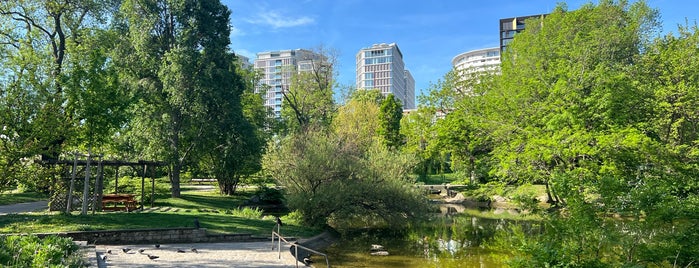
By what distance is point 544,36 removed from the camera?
1184 inches

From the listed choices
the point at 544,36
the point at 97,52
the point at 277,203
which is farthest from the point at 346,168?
the point at 544,36

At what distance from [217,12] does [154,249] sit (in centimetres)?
1867

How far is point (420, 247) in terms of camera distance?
16.4 metres

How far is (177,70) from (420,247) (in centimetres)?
1725

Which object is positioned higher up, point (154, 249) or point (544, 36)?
point (544, 36)

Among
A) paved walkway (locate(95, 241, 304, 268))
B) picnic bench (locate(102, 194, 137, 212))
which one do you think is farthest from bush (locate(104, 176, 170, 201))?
paved walkway (locate(95, 241, 304, 268))

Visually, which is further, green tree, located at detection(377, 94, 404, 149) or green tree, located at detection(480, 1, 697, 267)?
green tree, located at detection(377, 94, 404, 149)

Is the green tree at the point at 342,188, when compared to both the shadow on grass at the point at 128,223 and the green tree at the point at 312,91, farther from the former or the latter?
the green tree at the point at 312,91

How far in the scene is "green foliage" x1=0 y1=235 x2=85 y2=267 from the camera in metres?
7.19

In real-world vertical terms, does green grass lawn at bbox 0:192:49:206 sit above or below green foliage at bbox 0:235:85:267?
below

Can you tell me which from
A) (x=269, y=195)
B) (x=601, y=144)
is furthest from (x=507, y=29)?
(x=601, y=144)

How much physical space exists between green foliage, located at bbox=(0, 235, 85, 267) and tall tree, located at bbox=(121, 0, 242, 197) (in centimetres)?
1695

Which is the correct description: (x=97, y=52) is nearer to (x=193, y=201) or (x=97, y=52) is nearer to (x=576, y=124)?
(x=193, y=201)

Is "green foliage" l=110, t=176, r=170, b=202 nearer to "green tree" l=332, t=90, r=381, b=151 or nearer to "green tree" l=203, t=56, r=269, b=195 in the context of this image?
"green tree" l=203, t=56, r=269, b=195
